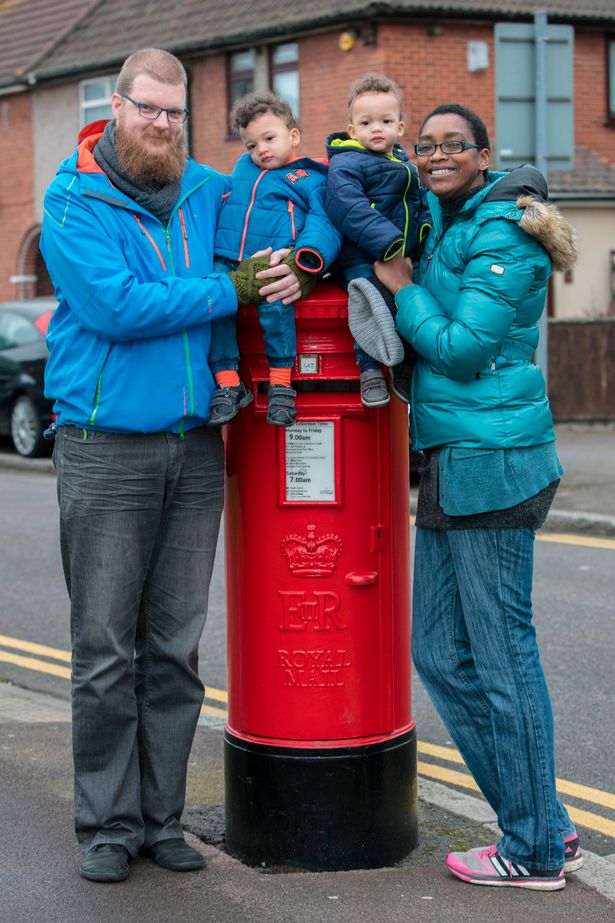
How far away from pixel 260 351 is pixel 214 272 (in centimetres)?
25

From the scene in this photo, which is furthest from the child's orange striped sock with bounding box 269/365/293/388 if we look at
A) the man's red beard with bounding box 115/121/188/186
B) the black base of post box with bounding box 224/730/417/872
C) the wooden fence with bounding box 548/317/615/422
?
the wooden fence with bounding box 548/317/615/422

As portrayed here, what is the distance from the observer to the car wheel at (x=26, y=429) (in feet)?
49.8

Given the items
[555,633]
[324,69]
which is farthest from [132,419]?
[324,69]

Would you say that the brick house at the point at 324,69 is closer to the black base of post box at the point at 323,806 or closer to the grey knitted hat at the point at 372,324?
the grey knitted hat at the point at 372,324

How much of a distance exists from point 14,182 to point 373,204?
80.1ft

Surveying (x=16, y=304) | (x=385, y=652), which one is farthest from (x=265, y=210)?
(x=16, y=304)

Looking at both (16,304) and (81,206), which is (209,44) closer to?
(16,304)

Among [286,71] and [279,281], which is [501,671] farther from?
[286,71]

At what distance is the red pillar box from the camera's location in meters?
3.85

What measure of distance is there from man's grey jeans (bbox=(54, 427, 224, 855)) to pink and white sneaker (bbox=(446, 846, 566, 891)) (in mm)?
817

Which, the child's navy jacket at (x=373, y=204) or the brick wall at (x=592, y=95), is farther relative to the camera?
the brick wall at (x=592, y=95)

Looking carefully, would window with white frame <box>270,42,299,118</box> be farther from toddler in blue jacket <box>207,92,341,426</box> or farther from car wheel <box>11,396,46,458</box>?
toddler in blue jacket <box>207,92,341,426</box>

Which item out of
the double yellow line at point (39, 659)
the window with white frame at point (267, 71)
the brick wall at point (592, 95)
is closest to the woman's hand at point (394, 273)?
the double yellow line at point (39, 659)

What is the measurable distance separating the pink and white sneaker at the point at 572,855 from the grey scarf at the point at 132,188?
2.03 meters
